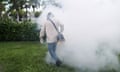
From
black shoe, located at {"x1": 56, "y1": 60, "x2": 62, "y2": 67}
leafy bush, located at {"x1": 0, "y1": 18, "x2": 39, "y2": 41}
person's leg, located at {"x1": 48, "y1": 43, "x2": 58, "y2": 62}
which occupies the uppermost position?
person's leg, located at {"x1": 48, "y1": 43, "x2": 58, "y2": 62}

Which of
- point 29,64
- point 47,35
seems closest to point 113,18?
point 47,35

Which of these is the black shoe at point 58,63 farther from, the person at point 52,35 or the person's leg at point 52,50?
the person's leg at point 52,50

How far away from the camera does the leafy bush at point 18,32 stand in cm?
2455

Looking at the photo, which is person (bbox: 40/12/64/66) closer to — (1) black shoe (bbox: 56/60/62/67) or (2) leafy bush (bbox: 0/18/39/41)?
(1) black shoe (bbox: 56/60/62/67)

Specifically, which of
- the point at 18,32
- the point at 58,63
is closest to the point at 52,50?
the point at 58,63

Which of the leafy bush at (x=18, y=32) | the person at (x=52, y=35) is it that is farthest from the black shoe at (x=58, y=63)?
the leafy bush at (x=18, y=32)

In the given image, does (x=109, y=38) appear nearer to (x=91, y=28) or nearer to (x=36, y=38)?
(x=91, y=28)

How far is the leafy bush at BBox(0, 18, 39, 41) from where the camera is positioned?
80.5ft

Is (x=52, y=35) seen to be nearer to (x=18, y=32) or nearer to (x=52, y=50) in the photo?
(x=52, y=50)

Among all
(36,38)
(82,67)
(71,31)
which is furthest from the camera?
(36,38)

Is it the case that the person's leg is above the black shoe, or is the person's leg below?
above

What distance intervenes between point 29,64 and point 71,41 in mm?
1906

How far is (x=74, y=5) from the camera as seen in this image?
12453mm

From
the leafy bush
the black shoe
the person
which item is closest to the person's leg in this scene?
the person
